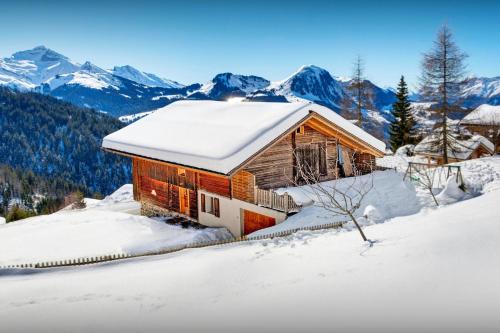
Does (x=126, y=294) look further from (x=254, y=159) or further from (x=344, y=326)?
(x=254, y=159)

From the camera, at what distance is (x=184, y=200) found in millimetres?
24781

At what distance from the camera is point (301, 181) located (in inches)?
904

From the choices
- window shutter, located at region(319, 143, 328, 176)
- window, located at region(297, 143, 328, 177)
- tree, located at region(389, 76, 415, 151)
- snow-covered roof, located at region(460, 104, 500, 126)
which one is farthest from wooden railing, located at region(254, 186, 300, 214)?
snow-covered roof, located at region(460, 104, 500, 126)

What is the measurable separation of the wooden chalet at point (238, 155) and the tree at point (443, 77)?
8.10m

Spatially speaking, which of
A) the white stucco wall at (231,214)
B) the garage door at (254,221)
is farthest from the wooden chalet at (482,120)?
the garage door at (254,221)

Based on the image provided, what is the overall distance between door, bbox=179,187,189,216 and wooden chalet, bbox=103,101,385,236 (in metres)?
0.06

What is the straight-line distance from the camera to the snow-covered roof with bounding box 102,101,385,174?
784 inches

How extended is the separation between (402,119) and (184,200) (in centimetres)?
3614

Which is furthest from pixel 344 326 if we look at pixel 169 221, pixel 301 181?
pixel 169 221

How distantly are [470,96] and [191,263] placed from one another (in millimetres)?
26824

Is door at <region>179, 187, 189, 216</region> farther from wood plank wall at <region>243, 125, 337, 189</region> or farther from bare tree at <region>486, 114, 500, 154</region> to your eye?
bare tree at <region>486, 114, 500, 154</region>

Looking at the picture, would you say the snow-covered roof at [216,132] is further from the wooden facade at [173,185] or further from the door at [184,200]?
the door at [184,200]

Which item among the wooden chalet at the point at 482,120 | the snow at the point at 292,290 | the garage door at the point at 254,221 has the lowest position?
the garage door at the point at 254,221

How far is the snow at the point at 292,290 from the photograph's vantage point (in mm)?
6773
